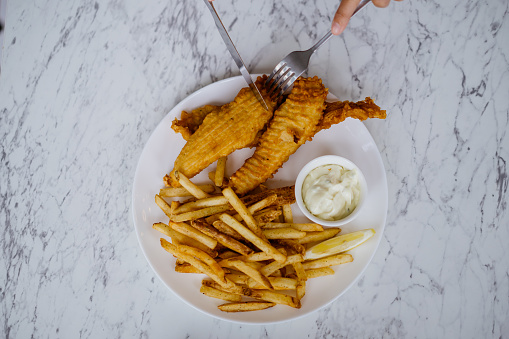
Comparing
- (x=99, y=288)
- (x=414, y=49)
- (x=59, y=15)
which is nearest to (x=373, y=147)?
(x=414, y=49)

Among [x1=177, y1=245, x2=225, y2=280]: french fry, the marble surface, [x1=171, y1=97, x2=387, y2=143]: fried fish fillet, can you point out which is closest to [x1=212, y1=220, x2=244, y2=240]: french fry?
[x1=177, y1=245, x2=225, y2=280]: french fry

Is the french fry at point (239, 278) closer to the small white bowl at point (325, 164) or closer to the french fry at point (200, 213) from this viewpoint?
the french fry at point (200, 213)

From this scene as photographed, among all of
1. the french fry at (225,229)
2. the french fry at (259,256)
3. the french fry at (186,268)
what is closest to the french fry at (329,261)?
the french fry at (259,256)

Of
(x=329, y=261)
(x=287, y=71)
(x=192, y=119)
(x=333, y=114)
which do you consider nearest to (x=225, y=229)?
(x=329, y=261)

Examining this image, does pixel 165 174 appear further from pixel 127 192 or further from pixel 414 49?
pixel 414 49

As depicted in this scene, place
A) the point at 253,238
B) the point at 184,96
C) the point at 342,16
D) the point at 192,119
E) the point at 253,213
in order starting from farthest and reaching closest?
the point at 184,96 < the point at 192,119 < the point at 253,213 < the point at 253,238 < the point at 342,16

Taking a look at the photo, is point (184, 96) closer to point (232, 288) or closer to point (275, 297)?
point (232, 288)
